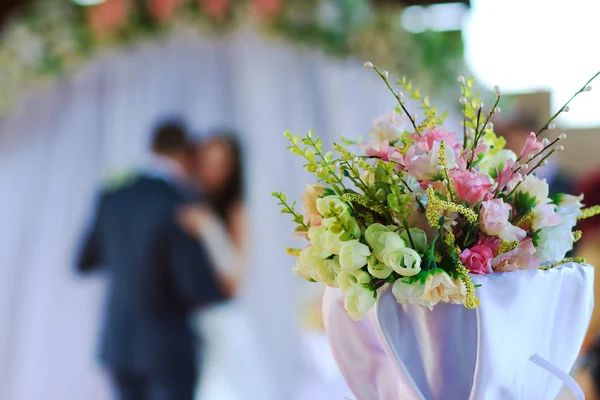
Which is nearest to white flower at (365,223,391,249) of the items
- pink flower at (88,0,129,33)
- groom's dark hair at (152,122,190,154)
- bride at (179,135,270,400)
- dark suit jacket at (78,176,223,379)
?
dark suit jacket at (78,176,223,379)

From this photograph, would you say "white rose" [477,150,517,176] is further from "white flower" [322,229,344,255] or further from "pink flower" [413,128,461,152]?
"white flower" [322,229,344,255]

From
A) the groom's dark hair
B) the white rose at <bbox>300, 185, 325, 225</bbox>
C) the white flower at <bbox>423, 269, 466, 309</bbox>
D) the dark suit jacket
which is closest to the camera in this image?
the white flower at <bbox>423, 269, 466, 309</bbox>

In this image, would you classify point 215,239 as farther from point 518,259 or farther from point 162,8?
point 518,259

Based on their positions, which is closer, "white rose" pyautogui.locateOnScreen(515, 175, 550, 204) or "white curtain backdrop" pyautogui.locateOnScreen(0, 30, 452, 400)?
"white rose" pyautogui.locateOnScreen(515, 175, 550, 204)

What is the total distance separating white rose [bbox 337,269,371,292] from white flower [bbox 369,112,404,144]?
0.67 ft

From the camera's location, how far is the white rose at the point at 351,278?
865mm

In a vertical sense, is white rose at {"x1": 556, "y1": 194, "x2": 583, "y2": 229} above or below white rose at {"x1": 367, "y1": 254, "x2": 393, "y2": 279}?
above

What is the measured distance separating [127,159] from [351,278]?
274 cm

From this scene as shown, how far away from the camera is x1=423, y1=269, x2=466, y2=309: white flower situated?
0.82 metres

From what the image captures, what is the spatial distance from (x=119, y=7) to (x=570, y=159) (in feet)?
8.48

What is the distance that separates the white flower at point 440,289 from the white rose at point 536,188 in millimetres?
190

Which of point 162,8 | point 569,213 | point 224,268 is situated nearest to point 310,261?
point 569,213

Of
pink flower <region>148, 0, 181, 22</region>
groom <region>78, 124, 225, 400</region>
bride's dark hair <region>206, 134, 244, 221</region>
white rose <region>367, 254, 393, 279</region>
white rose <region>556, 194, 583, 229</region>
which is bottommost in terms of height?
groom <region>78, 124, 225, 400</region>

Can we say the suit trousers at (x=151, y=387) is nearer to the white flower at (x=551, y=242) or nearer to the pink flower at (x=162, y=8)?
the pink flower at (x=162, y=8)
